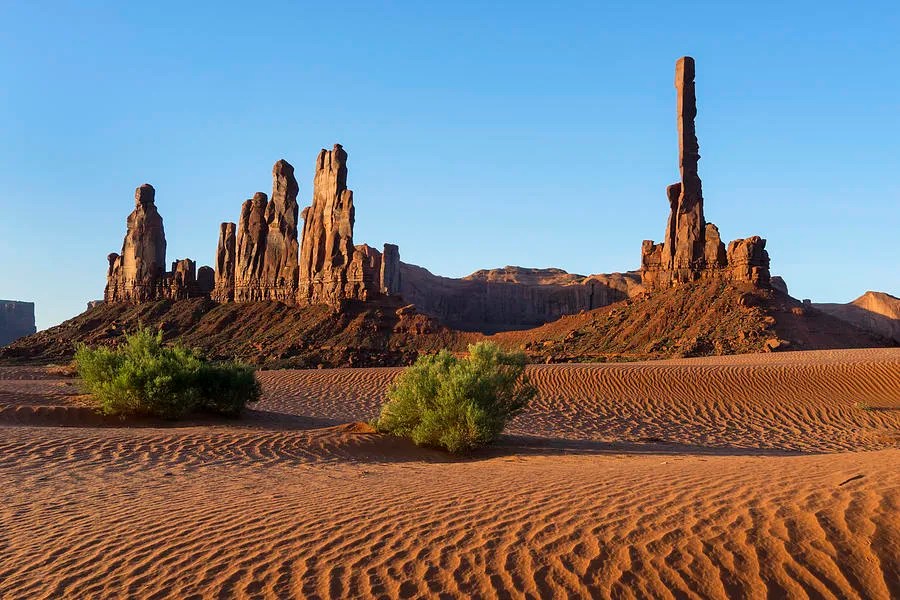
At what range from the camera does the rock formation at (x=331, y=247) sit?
185ft

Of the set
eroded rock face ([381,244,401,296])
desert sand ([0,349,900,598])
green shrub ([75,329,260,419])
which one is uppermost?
eroded rock face ([381,244,401,296])

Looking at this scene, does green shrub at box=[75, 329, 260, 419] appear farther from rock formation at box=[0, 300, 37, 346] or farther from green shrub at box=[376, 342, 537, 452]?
rock formation at box=[0, 300, 37, 346]

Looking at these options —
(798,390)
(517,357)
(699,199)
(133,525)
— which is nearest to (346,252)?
(699,199)

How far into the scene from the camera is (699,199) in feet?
169

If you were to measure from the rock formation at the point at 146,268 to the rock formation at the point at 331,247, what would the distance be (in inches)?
492

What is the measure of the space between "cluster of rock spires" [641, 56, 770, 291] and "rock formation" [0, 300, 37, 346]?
11705cm

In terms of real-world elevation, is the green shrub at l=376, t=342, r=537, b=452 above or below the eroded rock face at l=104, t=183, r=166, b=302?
below

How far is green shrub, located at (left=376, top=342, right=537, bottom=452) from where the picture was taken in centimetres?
1241

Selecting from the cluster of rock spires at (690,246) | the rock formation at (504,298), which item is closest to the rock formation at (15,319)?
the rock formation at (504,298)

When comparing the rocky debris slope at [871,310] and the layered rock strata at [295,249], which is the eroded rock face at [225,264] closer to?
the layered rock strata at [295,249]

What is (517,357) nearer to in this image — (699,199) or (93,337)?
(699,199)

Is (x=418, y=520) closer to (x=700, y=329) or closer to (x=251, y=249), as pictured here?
(x=700, y=329)

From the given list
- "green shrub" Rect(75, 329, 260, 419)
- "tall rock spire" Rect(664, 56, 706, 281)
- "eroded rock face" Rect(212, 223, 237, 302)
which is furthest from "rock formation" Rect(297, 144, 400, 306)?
"green shrub" Rect(75, 329, 260, 419)

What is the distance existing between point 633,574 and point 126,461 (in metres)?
8.46
